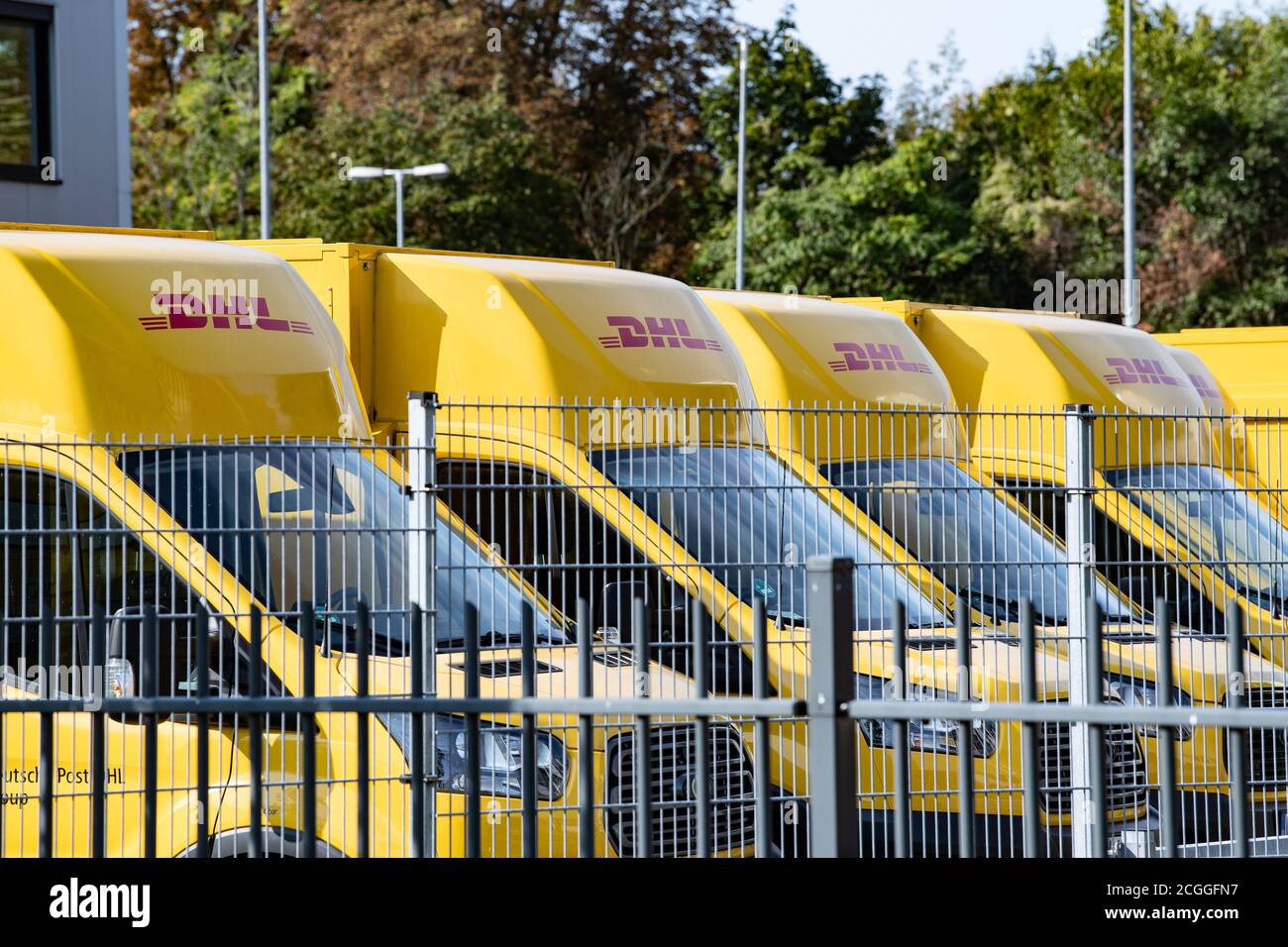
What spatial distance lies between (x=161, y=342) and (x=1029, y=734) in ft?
15.8

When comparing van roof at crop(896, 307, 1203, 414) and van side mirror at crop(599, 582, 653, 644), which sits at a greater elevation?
van roof at crop(896, 307, 1203, 414)

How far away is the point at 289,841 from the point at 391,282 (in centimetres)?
391

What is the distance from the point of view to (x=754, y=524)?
28.1ft

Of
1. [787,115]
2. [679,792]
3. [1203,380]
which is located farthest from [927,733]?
[787,115]

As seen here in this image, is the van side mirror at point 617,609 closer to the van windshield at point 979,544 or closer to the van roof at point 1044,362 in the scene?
A: the van windshield at point 979,544

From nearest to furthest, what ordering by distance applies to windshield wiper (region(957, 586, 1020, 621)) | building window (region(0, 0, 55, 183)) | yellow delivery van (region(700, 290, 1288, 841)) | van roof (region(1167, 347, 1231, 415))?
yellow delivery van (region(700, 290, 1288, 841)) → windshield wiper (region(957, 586, 1020, 621)) → van roof (region(1167, 347, 1231, 415)) → building window (region(0, 0, 55, 183))

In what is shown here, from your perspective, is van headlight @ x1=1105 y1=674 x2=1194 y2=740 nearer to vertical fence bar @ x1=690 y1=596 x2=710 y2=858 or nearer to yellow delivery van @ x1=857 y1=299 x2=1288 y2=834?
yellow delivery van @ x1=857 y1=299 x2=1288 y2=834

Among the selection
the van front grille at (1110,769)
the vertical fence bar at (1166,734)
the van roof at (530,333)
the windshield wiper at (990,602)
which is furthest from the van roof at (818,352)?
the vertical fence bar at (1166,734)

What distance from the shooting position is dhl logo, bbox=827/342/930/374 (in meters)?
11.1

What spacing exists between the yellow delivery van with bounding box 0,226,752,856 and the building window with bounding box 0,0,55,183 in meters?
9.80

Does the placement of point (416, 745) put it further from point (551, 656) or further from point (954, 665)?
point (954, 665)

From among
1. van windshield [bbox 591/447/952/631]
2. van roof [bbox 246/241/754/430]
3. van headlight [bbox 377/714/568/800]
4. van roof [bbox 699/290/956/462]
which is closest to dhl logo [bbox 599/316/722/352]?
van roof [bbox 246/241/754/430]
